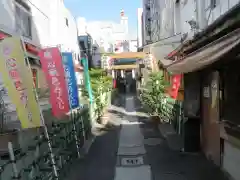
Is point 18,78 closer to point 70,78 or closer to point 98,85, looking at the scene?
point 70,78

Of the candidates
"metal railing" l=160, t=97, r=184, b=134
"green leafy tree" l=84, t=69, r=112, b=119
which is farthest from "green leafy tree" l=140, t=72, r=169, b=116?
"green leafy tree" l=84, t=69, r=112, b=119

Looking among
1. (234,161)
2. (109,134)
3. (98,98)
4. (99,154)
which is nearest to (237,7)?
(234,161)

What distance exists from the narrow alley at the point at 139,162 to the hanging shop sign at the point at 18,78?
2.47 metres

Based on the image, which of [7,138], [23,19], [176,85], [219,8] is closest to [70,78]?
[7,138]

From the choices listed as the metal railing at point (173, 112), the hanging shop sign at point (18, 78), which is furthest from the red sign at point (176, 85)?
the hanging shop sign at point (18, 78)

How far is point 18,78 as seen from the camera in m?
5.25

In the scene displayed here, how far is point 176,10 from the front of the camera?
1569 centimetres

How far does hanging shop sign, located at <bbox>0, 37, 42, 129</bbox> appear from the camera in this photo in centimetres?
512

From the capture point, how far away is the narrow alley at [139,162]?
705 cm

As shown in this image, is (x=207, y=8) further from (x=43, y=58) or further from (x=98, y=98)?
(x=98, y=98)

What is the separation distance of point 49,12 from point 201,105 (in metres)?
13.5

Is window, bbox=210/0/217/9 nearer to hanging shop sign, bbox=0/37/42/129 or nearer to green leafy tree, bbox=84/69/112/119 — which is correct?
hanging shop sign, bbox=0/37/42/129

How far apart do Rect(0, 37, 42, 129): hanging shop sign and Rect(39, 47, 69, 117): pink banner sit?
208 centimetres

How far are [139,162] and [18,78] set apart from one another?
4536 mm
